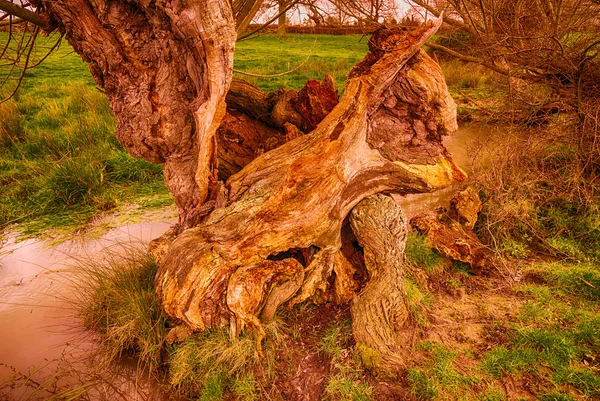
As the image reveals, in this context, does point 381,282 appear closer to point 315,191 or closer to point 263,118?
point 315,191

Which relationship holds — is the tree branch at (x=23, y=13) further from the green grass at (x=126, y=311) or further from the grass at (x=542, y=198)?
the grass at (x=542, y=198)

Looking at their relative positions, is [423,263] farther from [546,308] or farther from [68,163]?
[68,163]

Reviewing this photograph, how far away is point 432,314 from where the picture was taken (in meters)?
3.12

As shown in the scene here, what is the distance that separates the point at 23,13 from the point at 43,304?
249 cm

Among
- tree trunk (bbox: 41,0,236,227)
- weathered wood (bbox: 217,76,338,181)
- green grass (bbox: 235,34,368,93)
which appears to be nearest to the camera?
tree trunk (bbox: 41,0,236,227)

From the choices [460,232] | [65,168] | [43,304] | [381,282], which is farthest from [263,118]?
[65,168]

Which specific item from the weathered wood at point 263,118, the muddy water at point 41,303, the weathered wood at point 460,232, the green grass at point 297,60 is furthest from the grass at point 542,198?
the green grass at point 297,60

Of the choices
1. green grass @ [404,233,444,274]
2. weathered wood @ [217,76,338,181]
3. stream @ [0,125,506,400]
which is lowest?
stream @ [0,125,506,400]

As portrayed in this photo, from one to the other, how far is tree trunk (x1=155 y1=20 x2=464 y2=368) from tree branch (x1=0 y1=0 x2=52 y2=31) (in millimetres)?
1587

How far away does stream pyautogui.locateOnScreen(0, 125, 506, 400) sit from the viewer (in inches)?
112

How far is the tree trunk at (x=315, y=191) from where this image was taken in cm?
267

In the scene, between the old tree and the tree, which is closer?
the old tree

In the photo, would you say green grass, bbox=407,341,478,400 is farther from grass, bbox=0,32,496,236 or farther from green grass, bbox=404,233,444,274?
grass, bbox=0,32,496,236

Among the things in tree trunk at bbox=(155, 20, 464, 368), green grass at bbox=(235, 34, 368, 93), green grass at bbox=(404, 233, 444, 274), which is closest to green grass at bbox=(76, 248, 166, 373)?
tree trunk at bbox=(155, 20, 464, 368)
